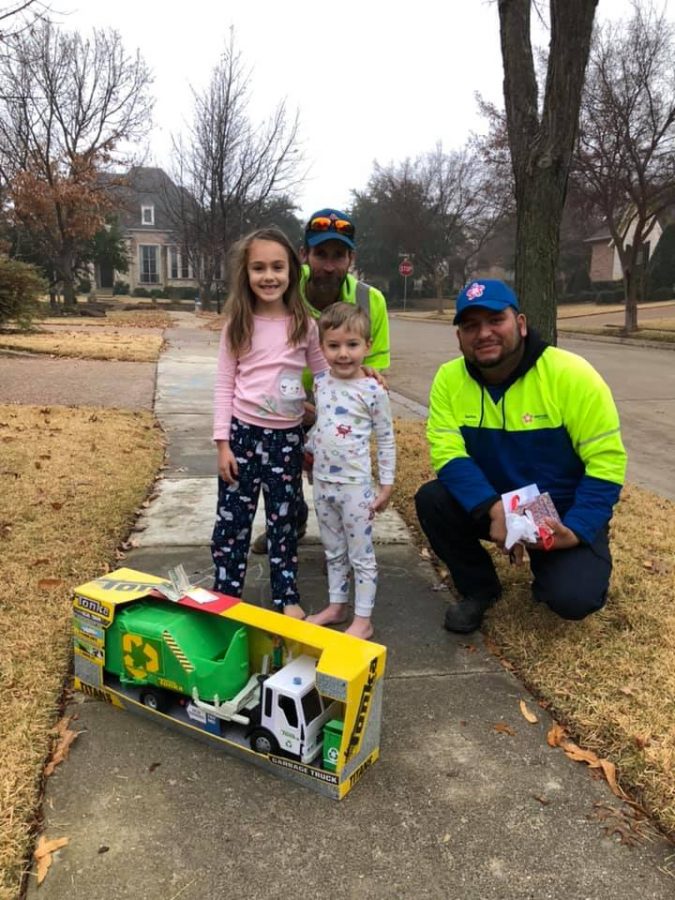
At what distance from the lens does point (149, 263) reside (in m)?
61.8

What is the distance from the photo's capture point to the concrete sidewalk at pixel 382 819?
1.83m

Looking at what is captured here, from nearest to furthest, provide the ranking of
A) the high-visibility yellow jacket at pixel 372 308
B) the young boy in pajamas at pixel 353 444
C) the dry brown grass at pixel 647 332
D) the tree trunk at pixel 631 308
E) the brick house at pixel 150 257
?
1. the young boy in pajamas at pixel 353 444
2. the high-visibility yellow jacket at pixel 372 308
3. the dry brown grass at pixel 647 332
4. the tree trunk at pixel 631 308
5. the brick house at pixel 150 257

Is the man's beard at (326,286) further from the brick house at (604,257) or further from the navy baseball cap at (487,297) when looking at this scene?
the brick house at (604,257)

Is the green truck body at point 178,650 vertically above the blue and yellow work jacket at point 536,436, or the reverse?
the blue and yellow work jacket at point 536,436

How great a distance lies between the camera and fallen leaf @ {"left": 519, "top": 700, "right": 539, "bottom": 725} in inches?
100

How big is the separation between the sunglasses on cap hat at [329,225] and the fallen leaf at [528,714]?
2.16 metres

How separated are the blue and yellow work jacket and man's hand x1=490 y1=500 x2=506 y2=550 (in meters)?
0.03

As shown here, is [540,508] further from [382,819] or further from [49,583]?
[49,583]

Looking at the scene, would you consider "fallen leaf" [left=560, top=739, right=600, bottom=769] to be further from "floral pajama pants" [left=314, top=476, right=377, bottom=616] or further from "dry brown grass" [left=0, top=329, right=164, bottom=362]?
"dry brown grass" [left=0, top=329, right=164, bottom=362]

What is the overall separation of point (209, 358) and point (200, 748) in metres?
12.0

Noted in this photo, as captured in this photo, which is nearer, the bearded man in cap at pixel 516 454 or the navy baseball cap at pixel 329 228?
the bearded man in cap at pixel 516 454

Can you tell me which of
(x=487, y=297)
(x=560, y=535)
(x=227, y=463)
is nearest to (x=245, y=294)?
(x=227, y=463)

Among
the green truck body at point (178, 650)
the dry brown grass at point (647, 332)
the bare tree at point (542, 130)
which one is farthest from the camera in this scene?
the dry brown grass at point (647, 332)

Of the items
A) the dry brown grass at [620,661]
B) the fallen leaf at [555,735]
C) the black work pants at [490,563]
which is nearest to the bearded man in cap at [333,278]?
the black work pants at [490,563]
